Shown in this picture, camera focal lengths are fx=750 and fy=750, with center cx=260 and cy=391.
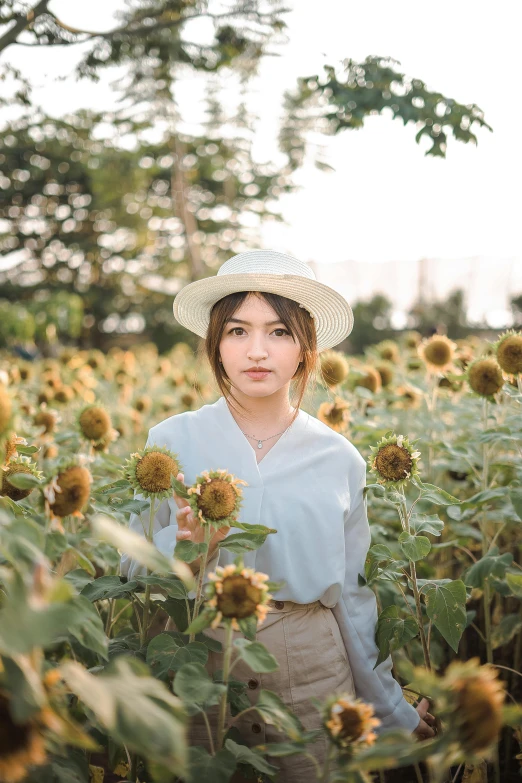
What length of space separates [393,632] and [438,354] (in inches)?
57.7

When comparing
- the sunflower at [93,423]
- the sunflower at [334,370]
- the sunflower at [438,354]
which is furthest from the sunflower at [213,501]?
the sunflower at [438,354]

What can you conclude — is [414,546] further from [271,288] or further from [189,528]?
[271,288]

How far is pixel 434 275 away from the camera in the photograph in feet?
58.1

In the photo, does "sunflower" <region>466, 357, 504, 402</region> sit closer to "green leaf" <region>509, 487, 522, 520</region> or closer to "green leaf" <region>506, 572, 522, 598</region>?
"green leaf" <region>509, 487, 522, 520</region>

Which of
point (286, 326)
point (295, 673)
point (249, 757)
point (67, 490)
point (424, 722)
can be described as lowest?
point (424, 722)

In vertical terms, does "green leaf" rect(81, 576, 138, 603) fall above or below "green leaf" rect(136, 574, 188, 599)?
below

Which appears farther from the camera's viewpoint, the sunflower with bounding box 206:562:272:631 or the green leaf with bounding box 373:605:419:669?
the green leaf with bounding box 373:605:419:669

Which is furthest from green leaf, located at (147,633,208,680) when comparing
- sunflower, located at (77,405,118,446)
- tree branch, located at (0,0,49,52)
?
tree branch, located at (0,0,49,52)

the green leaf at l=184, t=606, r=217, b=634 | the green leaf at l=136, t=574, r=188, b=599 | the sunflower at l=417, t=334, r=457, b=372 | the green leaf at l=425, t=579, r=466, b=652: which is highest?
the sunflower at l=417, t=334, r=457, b=372

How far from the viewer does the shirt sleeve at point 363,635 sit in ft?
5.01

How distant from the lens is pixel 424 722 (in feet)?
5.08

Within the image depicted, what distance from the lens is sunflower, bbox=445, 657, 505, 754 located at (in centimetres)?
70

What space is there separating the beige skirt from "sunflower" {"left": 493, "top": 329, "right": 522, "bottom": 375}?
75cm

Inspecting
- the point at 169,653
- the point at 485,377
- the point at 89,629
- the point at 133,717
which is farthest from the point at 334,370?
the point at 133,717
